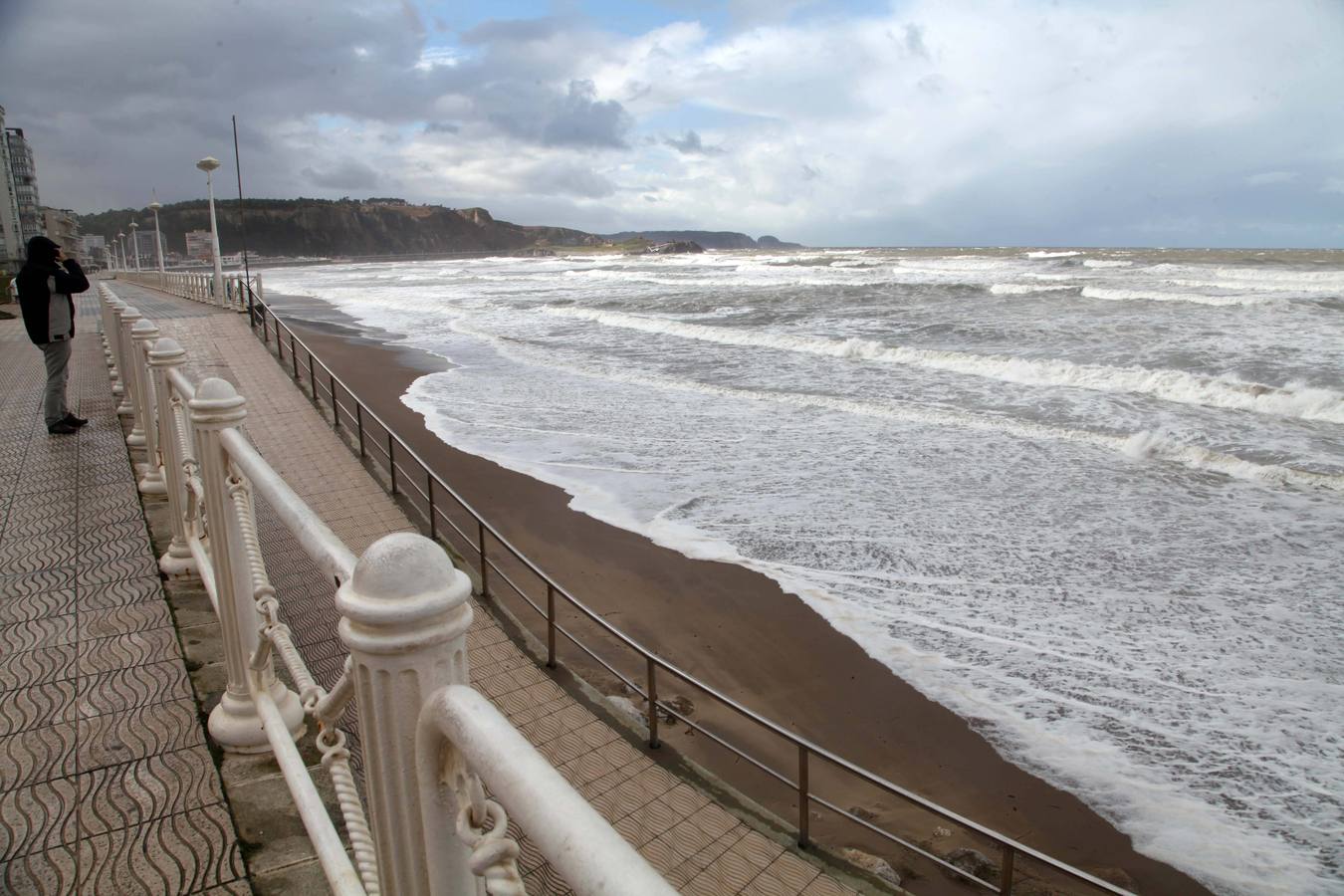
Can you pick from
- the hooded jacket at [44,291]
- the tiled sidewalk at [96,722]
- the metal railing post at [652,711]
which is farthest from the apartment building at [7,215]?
the metal railing post at [652,711]

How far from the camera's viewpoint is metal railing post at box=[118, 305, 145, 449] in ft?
20.4

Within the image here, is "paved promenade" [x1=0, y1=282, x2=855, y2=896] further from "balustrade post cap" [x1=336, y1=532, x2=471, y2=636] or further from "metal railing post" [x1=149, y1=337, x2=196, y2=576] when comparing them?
"balustrade post cap" [x1=336, y1=532, x2=471, y2=636]

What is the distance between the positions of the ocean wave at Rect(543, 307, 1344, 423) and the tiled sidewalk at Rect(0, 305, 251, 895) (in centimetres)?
1866

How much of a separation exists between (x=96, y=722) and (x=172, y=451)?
4.28ft

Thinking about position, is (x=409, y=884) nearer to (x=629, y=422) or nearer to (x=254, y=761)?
(x=254, y=761)

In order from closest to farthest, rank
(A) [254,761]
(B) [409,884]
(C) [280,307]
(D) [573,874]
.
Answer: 1. (D) [573,874]
2. (B) [409,884]
3. (A) [254,761]
4. (C) [280,307]

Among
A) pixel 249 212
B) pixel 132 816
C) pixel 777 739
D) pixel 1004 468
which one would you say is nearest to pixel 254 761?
pixel 132 816

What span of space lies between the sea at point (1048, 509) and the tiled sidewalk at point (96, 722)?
4.94 metres

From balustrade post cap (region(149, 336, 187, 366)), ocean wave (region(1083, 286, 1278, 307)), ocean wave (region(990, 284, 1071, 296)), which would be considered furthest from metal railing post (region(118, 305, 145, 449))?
ocean wave (region(990, 284, 1071, 296))

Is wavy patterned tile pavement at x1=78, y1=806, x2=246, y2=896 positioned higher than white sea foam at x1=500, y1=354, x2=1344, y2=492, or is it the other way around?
wavy patterned tile pavement at x1=78, y1=806, x2=246, y2=896

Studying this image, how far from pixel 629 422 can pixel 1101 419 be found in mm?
8605

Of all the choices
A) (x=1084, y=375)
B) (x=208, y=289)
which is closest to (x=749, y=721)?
(x=1084, y=375)

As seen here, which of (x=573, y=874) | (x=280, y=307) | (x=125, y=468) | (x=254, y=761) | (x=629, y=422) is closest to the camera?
(x=573, y=874)

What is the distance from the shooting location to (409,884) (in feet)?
4.63
